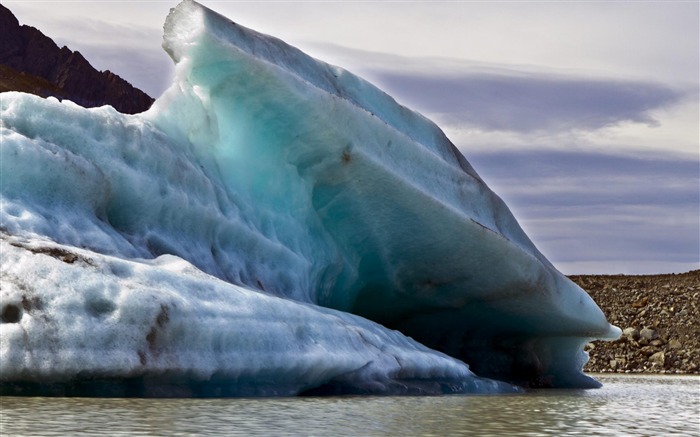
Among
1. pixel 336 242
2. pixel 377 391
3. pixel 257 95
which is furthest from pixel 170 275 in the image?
pixel 336 242

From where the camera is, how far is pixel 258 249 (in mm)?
8281

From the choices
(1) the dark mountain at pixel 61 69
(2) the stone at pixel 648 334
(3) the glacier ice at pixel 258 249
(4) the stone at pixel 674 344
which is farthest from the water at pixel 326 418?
(1) the dark mountain at pixel 61 69

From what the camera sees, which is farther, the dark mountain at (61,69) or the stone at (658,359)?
the dark mountain at (61,69)

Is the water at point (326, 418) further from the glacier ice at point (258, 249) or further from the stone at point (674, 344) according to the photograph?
the stone at point (674, 344)

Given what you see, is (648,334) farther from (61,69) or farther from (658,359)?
(61,69)

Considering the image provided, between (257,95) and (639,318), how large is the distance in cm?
1713

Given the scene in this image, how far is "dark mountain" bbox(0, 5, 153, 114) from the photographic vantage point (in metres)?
82.2

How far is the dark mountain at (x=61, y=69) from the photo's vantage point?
270ft

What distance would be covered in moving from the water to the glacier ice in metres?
0.36

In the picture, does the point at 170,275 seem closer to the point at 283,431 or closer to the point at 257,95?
the point at 283,431

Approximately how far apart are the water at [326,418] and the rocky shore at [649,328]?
51.8ft

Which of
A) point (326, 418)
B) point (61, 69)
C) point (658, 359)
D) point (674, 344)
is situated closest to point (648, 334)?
point (674, 344)

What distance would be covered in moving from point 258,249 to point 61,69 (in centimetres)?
8161

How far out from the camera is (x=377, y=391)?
22.7ft
